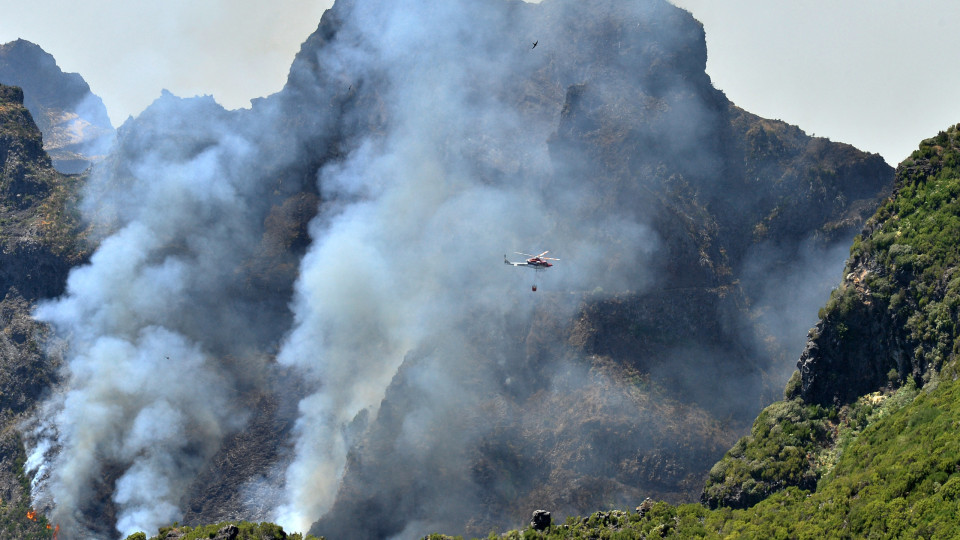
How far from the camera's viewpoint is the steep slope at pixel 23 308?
162 metres

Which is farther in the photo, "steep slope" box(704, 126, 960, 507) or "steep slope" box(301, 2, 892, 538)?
"steep slope" box(301, 2, 892, 538)

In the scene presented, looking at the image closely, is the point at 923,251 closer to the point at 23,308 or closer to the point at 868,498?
the point at 868,498

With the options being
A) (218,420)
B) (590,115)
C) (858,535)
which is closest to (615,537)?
(858,535)

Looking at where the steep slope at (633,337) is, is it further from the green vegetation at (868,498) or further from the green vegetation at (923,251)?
the green vegetation at (923,251)

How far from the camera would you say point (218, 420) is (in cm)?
17812

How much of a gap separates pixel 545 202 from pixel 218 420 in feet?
228

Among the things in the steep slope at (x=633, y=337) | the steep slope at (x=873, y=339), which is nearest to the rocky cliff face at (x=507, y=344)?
the steep slope at (x=633, y=337)

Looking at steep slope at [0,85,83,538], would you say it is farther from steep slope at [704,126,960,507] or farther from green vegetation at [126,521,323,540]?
steep slope at [704,126,960,507]

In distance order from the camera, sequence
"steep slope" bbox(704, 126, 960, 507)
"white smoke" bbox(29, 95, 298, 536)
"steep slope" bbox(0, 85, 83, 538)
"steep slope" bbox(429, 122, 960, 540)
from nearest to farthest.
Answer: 1. "steep slope" bbox(429, 122, 960, 540)
2. "steep slope" bbox(704, 126, 960, 507)
3. "steep slope" bbox(0, 85, 83, 538)
4. "white smoke" bbox(29, 95, 298, 536)

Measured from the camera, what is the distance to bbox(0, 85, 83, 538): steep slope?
162250 millimetres

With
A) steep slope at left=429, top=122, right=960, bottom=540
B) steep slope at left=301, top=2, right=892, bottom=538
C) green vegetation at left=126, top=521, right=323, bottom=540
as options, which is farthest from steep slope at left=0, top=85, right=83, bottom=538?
steep slope at left=429, top=122, right=960, bottom=540

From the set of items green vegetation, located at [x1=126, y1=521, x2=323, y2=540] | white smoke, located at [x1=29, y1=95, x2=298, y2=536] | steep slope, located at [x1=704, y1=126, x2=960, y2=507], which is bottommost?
green vegetation, located at [x1=126, y1=521, x2=323, y2=540]

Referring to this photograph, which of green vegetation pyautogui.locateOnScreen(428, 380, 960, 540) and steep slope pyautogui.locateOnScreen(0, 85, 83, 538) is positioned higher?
steep slope pyautogui.locateOnScreen(0, 85, 83, 538)

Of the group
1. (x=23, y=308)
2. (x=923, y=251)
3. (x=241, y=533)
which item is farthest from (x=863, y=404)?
(x=23, y=308)
